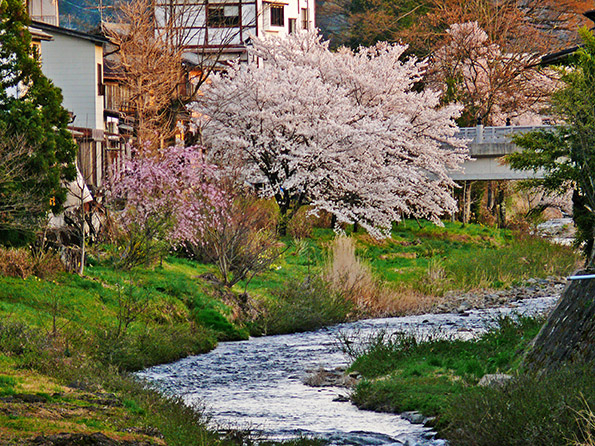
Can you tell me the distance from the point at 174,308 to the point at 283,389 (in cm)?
712

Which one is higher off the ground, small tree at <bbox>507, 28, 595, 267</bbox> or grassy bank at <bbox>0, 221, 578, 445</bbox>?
small tree at <bbox>507, 28, 595, 267</bbox>

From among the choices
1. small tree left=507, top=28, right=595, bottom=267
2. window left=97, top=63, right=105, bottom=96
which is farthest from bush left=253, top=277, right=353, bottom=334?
window left=97, top=63, right=105, bottom=96

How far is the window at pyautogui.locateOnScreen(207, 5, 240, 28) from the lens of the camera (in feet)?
202

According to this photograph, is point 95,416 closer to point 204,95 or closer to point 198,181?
point 198,181

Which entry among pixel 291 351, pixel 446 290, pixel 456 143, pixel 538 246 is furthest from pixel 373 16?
pixel 291 351

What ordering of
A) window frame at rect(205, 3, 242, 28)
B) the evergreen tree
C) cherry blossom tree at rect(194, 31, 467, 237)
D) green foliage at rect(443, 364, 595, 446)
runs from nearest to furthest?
1. green foliage at rect(443, 364, 595, 446)
2. the evergreen tree
3. cherry blossom tree at rect(194, 31, 467, 237)
4. window frame at rect(205, 3, 242, 28)

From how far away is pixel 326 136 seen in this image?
39.8 metres

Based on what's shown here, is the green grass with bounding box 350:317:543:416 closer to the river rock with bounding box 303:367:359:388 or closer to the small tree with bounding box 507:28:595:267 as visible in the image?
the river rock with bounding box 303:367:359:388

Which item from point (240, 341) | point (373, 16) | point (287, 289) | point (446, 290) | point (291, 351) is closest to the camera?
point (291, 351)

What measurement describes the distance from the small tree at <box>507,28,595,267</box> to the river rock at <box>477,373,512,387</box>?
21728mm

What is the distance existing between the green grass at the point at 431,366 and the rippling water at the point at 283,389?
434mm

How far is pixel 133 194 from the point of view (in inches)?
1188

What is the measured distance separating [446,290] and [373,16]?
121 ft

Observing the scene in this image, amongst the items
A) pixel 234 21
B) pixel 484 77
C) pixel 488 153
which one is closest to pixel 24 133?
pixel 488 153
